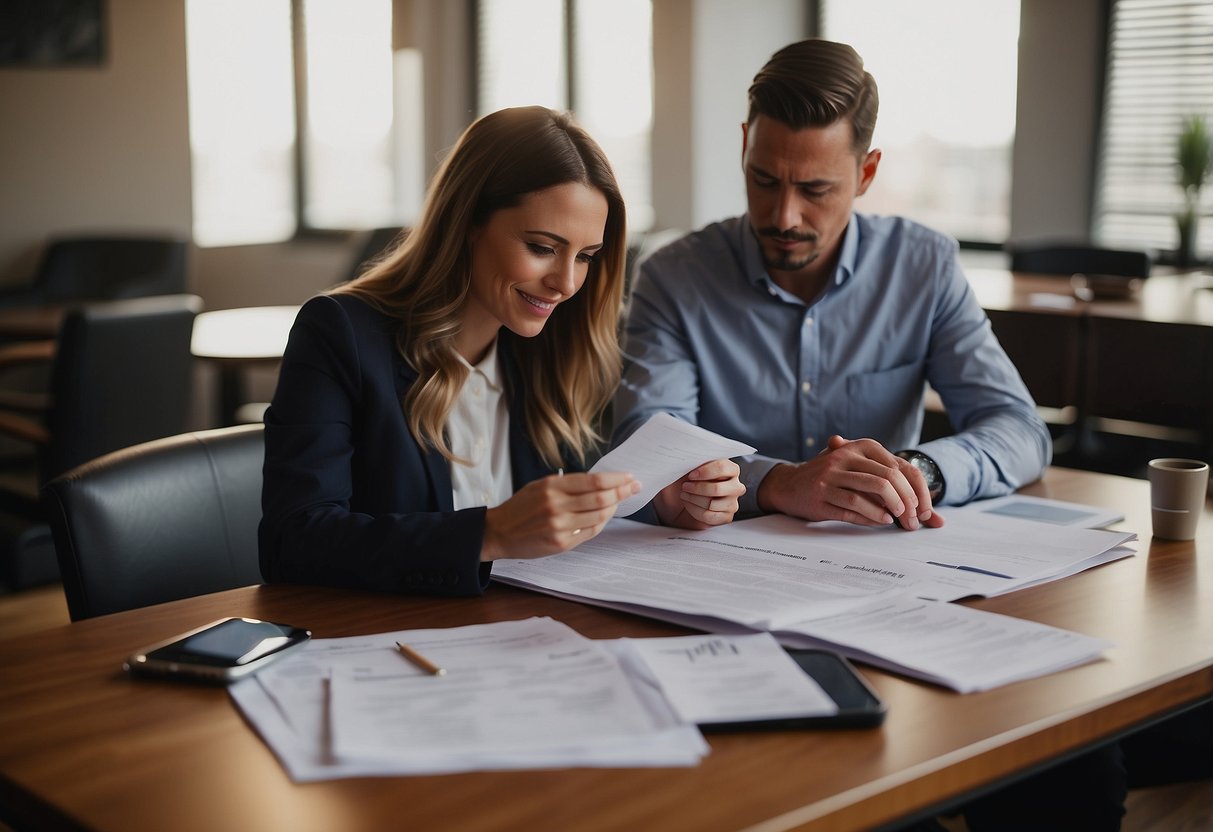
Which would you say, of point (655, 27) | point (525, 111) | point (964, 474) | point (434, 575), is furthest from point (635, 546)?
point (655, 27)

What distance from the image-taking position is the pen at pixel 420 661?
103 centimetres

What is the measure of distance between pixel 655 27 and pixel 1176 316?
3137 millimetres

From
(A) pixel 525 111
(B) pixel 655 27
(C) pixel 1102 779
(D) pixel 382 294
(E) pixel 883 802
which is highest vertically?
(B) pixel 655 27

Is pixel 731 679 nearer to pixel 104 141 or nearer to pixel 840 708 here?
pixel 840 708

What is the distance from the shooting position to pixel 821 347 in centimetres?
201

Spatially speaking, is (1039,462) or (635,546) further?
(1039,462)

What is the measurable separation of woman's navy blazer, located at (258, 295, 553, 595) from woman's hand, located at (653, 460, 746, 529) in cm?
28

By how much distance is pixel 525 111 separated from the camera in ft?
5.42

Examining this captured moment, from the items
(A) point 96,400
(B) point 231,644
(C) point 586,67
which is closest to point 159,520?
(B) point 231,644

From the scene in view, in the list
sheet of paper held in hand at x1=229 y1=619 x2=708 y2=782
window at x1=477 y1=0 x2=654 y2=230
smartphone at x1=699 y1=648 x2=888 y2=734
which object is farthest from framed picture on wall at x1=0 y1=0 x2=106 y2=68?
smartphone at x1=699 y1=648 x2=888 y2=734

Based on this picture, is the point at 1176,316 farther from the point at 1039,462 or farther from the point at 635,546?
the point at 635,546

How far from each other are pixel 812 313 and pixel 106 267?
190 inches

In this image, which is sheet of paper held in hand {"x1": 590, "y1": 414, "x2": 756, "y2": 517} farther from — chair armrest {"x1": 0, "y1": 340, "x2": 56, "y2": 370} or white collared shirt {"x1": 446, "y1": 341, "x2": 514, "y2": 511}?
chair armrest {"x1": 0, "y1": 340, "x2": 56, "y2": 370}

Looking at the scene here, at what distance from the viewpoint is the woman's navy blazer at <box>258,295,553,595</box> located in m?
1.29
